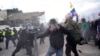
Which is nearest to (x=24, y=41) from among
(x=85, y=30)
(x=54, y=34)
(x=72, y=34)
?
(x=54, y=34)

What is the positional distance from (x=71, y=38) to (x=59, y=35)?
0.96ft

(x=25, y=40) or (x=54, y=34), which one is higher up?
(x=54, y=34)

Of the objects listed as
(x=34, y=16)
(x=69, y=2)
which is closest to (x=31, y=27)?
(x=34, y=16)

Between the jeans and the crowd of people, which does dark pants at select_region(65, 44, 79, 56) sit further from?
the jeans

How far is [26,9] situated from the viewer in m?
8.40

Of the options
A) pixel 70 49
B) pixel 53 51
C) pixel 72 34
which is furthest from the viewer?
pixel 70 49

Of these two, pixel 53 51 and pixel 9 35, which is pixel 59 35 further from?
pixel 9 35

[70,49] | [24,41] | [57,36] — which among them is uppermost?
[57,36]

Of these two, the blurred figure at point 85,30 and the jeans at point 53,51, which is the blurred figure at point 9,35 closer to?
the jeans at point 53,51

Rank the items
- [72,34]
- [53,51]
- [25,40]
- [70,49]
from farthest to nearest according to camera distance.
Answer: [25,40]
[70,49]
[72,34]
[53,51]

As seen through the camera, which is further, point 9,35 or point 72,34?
point 9,35

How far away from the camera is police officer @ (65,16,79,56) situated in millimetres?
8297

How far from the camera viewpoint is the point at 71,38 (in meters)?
8.34

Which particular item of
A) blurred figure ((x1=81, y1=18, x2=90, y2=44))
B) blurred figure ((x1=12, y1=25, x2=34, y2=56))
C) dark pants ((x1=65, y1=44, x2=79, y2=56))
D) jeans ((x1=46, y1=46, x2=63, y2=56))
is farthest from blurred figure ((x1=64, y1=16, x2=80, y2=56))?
blurred figure ((x1=12, y1=25, x2=34, y2=56))
